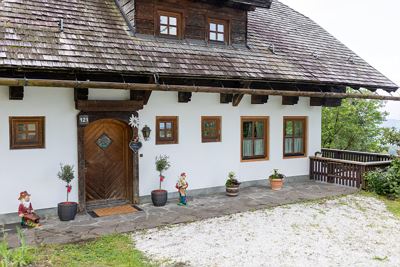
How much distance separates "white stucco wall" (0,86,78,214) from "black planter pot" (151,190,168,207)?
69.1 inches

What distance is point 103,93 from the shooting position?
827 centimetres

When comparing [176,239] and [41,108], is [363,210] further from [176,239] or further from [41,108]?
[41,108]

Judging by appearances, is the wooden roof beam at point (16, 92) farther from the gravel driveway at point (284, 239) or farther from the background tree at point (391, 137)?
the background tree at point (391, 137)

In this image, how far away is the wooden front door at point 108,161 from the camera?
8.44 m

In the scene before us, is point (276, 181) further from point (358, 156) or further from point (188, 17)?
point (188, 17)

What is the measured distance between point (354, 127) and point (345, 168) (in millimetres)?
8933

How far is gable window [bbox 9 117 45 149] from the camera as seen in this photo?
24.1ft

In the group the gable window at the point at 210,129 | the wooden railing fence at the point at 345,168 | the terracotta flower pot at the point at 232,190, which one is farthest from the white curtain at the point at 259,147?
the wooden railing fence at the point at 345,168

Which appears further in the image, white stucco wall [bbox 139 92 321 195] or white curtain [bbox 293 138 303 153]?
white curtain [bbox 293 138 303 153]

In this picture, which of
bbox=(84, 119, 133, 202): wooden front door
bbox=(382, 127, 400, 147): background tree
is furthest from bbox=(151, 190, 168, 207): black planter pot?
bbox=(382, 127, 400, 147): background tree

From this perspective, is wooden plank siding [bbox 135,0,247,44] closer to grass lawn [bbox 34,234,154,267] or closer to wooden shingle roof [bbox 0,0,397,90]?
wooden shingle roof [bbox 0,0,397,90]

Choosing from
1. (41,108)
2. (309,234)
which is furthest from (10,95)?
(309,234)

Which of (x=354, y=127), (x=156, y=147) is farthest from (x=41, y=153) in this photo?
(x=354, y=127)

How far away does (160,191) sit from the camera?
28.6ft
